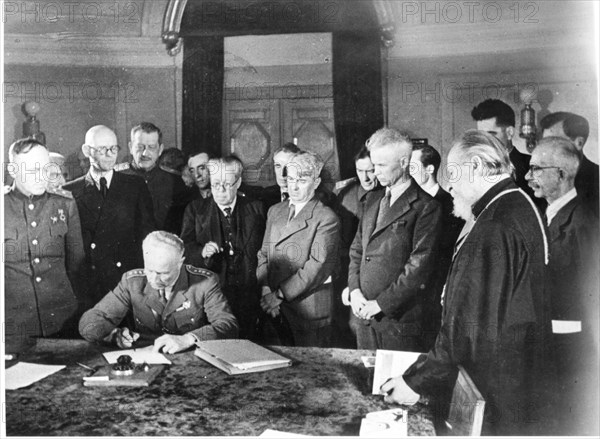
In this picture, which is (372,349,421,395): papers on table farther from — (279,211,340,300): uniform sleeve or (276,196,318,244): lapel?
(276,196,318,244): lapel

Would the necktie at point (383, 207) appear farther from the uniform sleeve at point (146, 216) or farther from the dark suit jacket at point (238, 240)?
the uniform sleeve at point (146, 216)

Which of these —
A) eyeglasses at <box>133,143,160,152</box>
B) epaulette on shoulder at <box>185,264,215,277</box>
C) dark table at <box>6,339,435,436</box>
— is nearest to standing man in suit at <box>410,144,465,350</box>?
dark table at <box>6,339,435,436</box>

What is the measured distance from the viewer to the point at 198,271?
2537 millimetres

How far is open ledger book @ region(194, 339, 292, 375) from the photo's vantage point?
235cm

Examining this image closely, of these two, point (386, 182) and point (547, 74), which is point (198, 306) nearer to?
point (386, 182)

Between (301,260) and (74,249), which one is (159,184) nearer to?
(74,249)

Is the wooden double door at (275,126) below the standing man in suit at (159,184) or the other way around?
the other way around

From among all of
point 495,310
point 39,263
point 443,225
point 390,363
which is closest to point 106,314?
point 39,263

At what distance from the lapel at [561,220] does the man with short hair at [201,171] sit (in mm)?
1286

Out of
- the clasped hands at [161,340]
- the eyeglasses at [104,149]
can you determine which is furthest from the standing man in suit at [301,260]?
the eyeglasses at [104,149]

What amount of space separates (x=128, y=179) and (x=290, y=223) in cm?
66

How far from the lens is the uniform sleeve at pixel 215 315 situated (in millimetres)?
2506

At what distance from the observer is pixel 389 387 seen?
2.29 meters

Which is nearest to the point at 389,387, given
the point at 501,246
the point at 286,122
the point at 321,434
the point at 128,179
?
the point at 321,434
